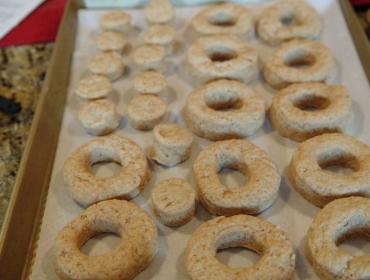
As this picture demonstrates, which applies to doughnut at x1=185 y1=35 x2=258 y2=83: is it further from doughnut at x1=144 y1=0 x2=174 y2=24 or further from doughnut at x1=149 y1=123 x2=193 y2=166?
doughnut at x1=149 y1=123 x2=193 y2=166

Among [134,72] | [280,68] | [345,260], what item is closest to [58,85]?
[134,72]

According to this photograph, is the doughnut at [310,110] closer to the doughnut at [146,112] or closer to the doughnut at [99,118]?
the doughnut at [146,112]

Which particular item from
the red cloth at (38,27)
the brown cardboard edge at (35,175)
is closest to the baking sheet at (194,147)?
the brown cardboard edge at (35,175)

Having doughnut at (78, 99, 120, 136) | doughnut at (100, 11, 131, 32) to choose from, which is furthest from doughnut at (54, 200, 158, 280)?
doughnut at (100, 11, 131, 32)

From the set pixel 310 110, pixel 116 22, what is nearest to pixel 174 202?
pixel 310 110

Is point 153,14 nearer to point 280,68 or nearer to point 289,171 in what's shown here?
point 280,68
